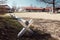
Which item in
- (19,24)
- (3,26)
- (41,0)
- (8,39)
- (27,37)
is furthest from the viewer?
(41,0)

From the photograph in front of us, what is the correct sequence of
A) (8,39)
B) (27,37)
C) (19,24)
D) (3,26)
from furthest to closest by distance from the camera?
(19,24)
(3,26)
(27,37)
(8,39)

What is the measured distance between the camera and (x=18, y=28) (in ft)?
22.0

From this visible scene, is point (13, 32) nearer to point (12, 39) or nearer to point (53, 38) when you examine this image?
point (12, 39)

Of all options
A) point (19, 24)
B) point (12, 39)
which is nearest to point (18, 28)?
point (19, 24)

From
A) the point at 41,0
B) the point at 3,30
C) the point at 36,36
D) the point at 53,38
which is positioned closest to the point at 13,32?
the point at 3,30

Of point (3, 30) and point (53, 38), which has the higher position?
point (3, 30)

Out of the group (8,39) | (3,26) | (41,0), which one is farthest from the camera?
(41,0)

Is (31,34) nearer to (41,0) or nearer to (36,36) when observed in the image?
(36,36)

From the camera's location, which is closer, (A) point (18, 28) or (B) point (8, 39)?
(B) point (8, 39)

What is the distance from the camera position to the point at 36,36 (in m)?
6.14

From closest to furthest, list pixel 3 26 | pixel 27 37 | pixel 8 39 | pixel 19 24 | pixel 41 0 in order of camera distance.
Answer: pixel 8 39, pixel 27 37, pixel 3 26, pixel 19 24, pixel 41 0

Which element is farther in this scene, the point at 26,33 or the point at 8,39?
the point at 26,33

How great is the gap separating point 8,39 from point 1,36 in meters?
0.27

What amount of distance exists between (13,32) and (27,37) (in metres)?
0.55
